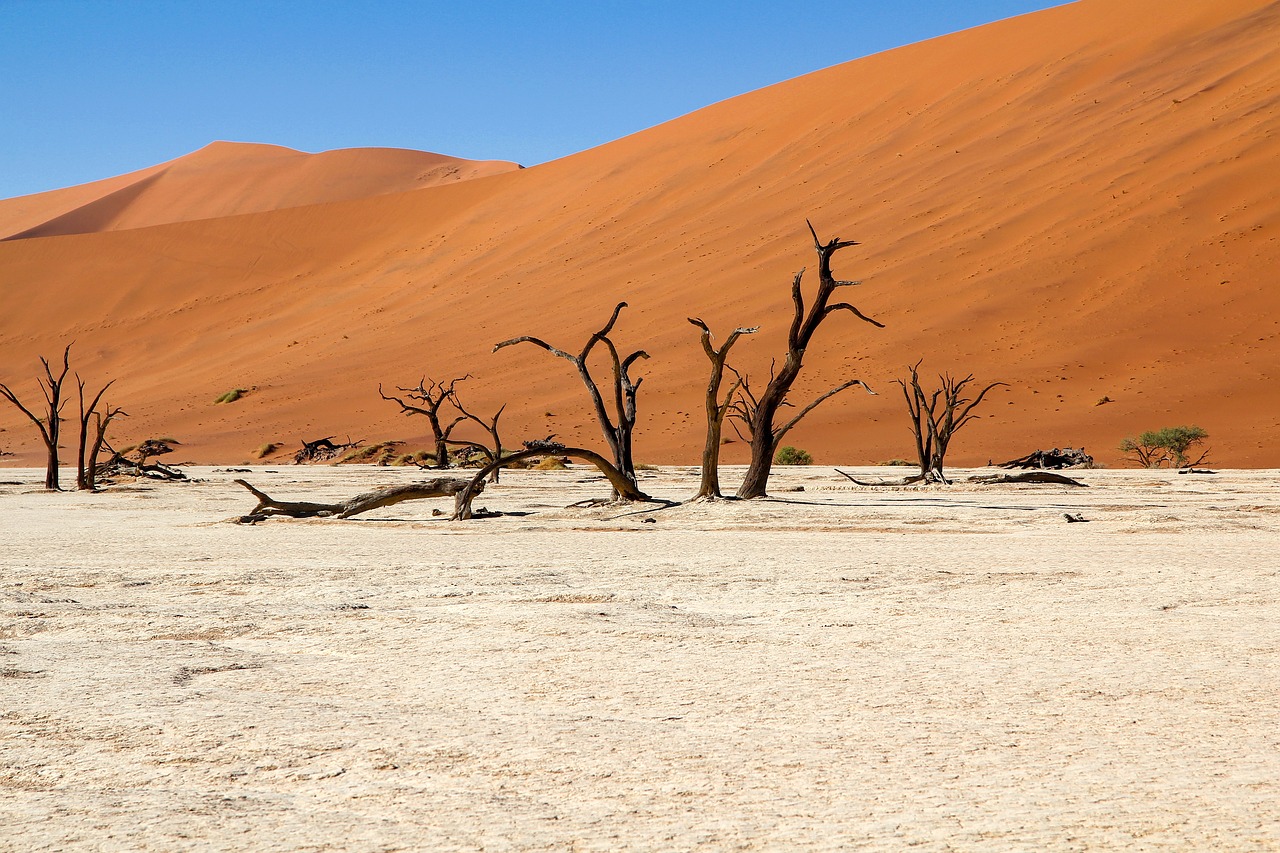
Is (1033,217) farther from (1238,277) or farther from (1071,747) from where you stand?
(1071,747)

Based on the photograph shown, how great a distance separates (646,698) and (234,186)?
3747 inches

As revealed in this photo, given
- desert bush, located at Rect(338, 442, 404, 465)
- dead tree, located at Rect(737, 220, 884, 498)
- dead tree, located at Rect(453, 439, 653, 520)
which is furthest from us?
desert bush, located at Rect(338, 442, 404, 465)

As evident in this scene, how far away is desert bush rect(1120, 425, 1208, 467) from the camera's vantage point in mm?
24594

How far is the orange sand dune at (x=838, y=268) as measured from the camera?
3103cm

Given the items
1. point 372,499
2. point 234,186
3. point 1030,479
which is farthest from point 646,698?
point 234,186

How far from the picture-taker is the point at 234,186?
93.4 m

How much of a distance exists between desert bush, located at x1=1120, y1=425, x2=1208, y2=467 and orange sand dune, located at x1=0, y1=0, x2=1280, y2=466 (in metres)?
0.59

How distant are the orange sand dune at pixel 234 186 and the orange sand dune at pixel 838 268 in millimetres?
21112

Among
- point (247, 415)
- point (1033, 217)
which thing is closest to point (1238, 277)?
point (1033, 217)

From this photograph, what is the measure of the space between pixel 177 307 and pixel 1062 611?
5921 centimetres

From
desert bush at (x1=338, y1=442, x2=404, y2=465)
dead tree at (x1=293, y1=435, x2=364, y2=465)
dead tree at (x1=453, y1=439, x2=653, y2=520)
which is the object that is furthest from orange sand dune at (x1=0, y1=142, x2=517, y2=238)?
dead tree at (x1=453, y1=439, x2=653, y2=520)

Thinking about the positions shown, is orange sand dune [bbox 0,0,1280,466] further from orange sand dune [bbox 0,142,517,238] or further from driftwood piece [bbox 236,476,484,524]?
orange sand dune [bbox 0,142,517,238]

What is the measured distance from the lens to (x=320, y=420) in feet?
125

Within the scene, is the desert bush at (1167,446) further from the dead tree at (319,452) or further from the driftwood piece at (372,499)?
the dead tree at (319,452)
